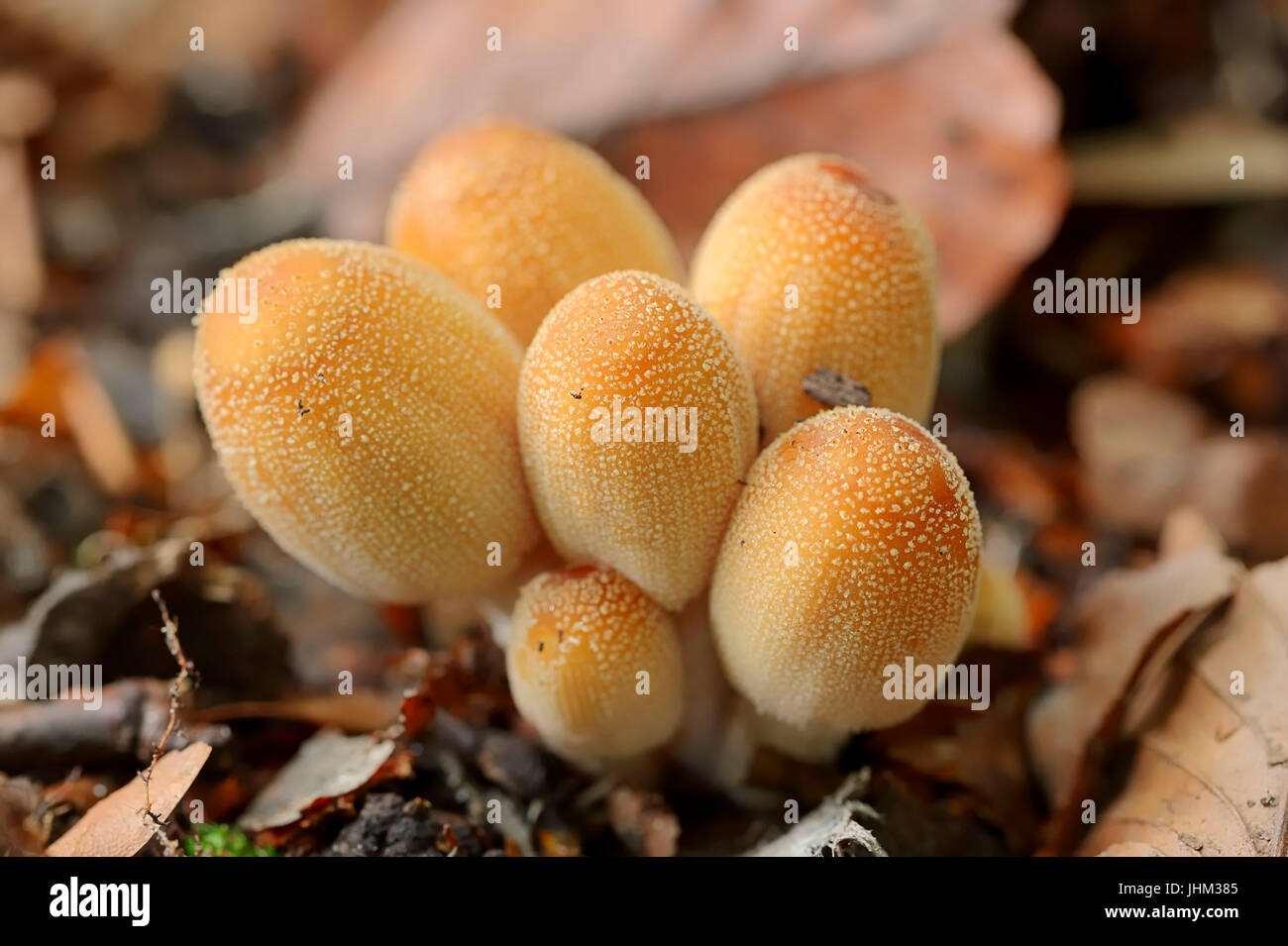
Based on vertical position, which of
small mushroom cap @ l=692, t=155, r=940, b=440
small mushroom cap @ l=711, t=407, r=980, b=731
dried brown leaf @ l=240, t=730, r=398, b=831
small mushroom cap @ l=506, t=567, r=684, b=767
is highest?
small mushroom cap @ l=692, t=155, r=940, b=440

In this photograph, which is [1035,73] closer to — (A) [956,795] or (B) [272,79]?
(A) [956,795]

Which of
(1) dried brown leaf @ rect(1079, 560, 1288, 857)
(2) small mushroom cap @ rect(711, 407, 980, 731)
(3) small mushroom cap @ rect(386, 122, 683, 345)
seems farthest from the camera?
(3) small mushroom cap @ rect(386, 122, 683, 345)

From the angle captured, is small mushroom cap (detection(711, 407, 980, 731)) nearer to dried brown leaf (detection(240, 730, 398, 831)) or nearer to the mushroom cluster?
the mushroom cluster

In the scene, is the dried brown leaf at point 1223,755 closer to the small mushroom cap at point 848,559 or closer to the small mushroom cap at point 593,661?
the small mushroom cap at point 848,559

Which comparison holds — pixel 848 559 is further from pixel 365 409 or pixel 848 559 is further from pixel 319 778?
pixel 319 778

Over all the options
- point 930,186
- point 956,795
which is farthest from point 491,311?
point 930,186

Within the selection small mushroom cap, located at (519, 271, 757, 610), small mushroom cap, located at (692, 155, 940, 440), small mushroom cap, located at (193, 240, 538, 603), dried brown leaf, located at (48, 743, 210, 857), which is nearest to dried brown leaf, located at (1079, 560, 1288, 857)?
small mushroom cap, located at (692, 155, 940, 440)
